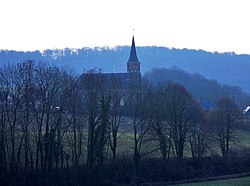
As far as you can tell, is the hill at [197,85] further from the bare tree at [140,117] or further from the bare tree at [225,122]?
the bare tree at [140,117]

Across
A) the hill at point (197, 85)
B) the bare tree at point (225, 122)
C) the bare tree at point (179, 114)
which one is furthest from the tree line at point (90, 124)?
the hill at point (197, 85)

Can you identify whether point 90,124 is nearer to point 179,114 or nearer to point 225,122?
point 179,114

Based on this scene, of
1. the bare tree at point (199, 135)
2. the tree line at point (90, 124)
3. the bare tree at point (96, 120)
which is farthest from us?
the bare tree at point (199, 135)

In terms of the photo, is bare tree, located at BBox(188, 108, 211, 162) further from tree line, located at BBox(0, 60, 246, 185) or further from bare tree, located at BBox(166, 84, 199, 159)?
bare tree, located at BBox(166, 84, 199, 159)

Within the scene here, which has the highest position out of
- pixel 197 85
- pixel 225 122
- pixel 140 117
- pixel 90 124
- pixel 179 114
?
pixel 90 124

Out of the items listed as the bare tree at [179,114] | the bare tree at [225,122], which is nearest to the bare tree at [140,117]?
the bare tree at [179,114]

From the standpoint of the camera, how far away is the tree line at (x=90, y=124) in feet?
119

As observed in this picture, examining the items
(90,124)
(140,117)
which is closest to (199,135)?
(140,117)

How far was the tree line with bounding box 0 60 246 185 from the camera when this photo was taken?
36250 millimetres

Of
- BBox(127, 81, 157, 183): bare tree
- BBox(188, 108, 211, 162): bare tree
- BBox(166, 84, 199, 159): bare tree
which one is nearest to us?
BBox(127, 81, 157, 183): bare tree

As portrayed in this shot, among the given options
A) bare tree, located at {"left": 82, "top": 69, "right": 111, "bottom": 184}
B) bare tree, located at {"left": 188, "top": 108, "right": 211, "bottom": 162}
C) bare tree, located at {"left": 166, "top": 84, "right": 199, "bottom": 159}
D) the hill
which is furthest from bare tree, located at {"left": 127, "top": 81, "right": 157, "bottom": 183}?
the hill

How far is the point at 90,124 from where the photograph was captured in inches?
1609

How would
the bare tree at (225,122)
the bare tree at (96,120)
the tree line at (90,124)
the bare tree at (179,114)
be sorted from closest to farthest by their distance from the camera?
the tree line at (90,124), the bare tree at (96,120), the bare tree at (179,114), the bare tree at (225,122)

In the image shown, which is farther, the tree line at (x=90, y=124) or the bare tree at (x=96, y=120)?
the bare tree at (x=96, y=120)
